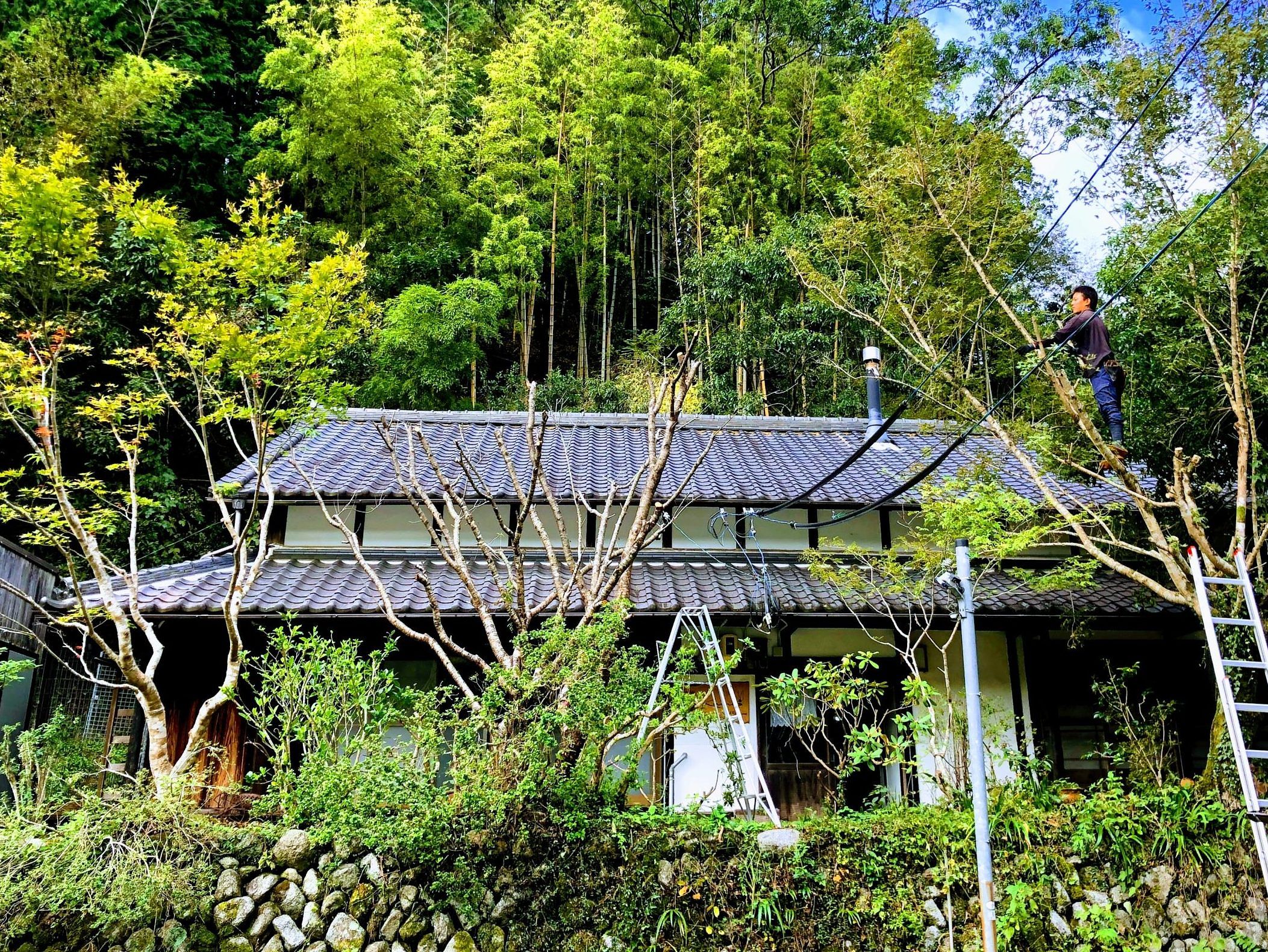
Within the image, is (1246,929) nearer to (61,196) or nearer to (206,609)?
(206,609)

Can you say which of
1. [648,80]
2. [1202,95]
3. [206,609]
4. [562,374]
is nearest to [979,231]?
[1202,95]

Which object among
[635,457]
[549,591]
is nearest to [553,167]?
[635,457]

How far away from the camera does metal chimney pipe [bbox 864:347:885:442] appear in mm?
9938

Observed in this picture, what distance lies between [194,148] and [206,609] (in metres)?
10.9

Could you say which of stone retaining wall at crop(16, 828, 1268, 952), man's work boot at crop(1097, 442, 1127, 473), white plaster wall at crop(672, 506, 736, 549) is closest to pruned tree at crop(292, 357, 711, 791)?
stone retaining wall at crop(16, 828, 1268, 952)

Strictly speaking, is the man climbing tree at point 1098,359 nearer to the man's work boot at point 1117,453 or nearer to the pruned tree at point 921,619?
the man's work boot at point 1117,453

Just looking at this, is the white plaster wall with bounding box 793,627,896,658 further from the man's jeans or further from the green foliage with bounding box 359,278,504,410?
the green foliage with bounding box 359,278,504,410

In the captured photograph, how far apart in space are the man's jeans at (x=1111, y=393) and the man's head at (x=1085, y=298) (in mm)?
400

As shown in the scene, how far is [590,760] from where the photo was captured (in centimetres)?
455

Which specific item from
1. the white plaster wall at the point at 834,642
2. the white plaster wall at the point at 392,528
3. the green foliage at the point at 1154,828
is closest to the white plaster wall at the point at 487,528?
the white plaster wall at the point at 392,528

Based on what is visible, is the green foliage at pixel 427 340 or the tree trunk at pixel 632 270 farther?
the tree trunk at pixel 632 270

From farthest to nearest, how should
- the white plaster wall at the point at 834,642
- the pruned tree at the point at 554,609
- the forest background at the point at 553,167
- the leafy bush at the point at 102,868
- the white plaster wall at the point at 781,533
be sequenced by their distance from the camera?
the forest background at the point at 553,167
the white plaster wall at the point at 781,533
the white plaster wall at the point at 834,642
the pruned tree at the point at 554,609
the leafy bush at the point at 102,868

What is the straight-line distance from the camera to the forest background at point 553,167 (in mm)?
11406

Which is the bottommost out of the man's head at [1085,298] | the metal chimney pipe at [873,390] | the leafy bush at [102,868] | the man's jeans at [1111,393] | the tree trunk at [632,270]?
the leafy bush at [102,868]
